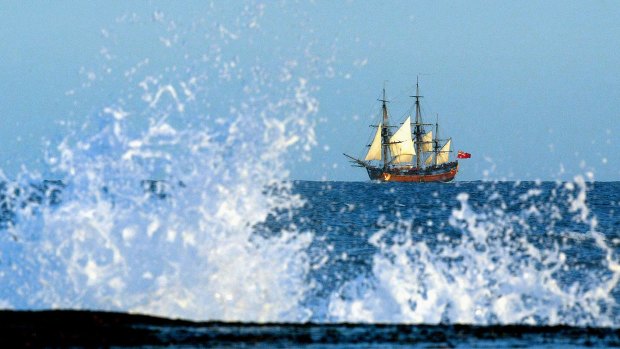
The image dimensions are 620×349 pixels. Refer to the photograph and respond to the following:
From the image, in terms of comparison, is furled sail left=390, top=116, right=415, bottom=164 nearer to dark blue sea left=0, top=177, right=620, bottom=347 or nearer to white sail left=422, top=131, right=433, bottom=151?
white sail left=422, top=131, right=433, bottom=151

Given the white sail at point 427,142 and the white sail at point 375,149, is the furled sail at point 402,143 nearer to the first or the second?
the white sail at point 375,149

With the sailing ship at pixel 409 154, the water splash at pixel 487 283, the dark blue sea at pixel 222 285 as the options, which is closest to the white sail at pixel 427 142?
the sailing ship at pixel 409 154

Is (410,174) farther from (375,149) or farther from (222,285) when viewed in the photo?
(222,285)

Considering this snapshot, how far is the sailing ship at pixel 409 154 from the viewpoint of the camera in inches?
5753

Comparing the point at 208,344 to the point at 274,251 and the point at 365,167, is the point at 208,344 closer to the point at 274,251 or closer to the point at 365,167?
the point at 274,251

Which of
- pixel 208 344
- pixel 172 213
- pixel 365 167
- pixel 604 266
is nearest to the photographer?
pixel 208 344

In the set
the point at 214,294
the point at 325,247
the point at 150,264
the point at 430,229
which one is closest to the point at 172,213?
the point at 150,264

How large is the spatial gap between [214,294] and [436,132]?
14679 centimetres

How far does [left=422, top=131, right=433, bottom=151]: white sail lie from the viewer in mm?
154625

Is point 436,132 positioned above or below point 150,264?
above

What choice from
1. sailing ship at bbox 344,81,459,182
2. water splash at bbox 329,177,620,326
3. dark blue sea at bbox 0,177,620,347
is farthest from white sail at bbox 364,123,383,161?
dark blue sea at bbox 0,177,620,347

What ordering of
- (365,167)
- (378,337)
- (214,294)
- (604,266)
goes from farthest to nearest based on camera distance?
(365,167) < (604,266) < (214,294) < (378,337)

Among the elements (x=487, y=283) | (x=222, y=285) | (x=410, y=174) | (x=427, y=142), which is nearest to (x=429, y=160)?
(x=427, y=142)

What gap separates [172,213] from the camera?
16.3m
